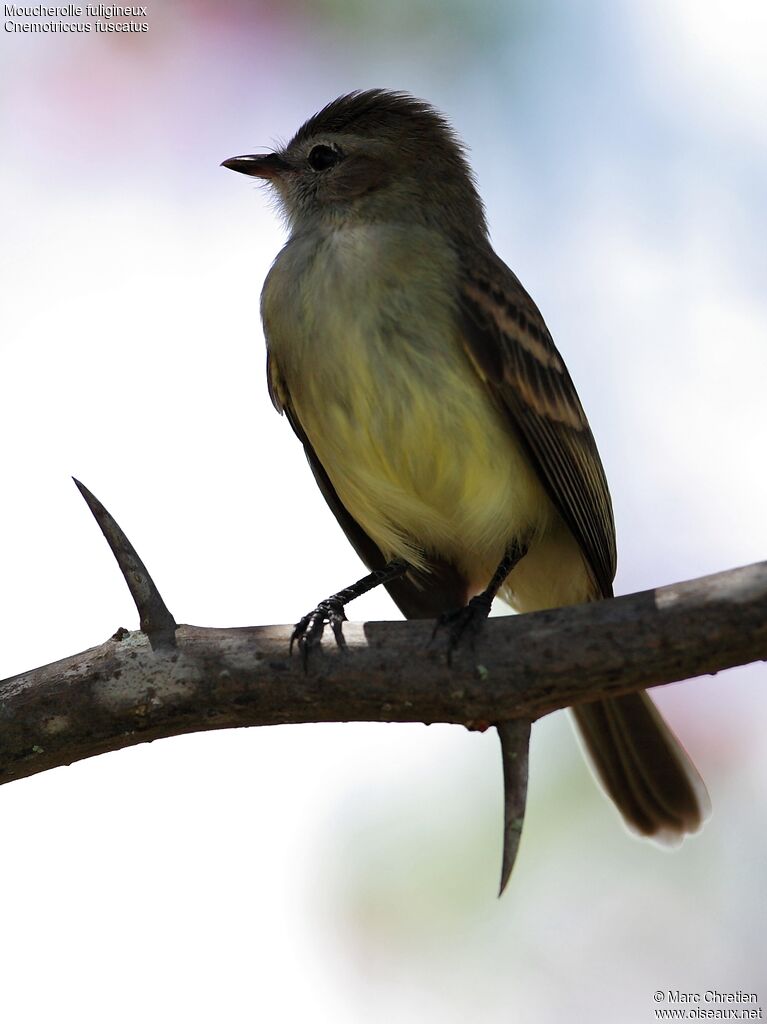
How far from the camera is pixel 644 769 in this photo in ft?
12.5

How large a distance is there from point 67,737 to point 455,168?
105 inches

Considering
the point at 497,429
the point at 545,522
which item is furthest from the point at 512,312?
the point at 545,522

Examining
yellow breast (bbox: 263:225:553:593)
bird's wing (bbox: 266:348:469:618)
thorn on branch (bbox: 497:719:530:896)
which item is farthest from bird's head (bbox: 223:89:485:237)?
thorn on branch (bbox: 497:719:530:896)

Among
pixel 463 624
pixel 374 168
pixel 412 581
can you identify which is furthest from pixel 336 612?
pixel 374 168

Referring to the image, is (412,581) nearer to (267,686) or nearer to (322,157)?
(322,157)

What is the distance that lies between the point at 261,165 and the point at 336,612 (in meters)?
1.90

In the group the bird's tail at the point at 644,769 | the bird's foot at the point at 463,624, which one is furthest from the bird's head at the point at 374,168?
the bird's tail at the point at 644,769

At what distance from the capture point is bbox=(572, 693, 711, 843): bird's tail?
3734mm

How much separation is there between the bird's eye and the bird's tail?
2.11 m

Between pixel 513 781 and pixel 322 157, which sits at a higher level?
pixel 322 157

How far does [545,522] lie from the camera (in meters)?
3.69

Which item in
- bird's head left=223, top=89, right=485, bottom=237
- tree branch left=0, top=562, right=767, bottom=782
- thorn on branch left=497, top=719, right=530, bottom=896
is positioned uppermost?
bird's head left=223, top=89, right=485, bottom=237

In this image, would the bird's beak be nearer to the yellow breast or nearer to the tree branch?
the yellow breast

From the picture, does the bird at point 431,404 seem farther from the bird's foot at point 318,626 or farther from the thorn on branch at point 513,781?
the thorn on branch at point 513,781
